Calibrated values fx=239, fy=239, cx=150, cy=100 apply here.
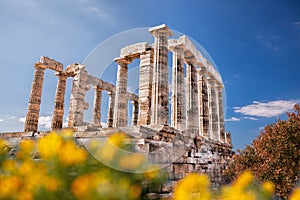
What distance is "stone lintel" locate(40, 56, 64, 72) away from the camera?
18844 mm

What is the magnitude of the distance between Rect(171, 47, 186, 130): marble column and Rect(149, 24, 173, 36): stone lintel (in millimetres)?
2260

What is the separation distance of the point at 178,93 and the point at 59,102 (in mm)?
10436

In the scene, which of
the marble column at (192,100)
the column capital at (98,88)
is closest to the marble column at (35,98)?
the column capital at (98,88)

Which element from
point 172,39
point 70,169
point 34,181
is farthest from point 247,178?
point 172,39

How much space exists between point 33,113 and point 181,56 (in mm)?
11993

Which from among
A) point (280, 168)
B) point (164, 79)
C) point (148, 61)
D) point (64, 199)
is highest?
point (148, 61)

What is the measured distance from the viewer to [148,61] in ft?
55.5

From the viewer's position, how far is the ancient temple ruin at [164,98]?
12820 millimetres

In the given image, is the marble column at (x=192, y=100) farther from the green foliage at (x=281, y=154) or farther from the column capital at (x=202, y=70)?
the green foliage at (x=281, y=154)

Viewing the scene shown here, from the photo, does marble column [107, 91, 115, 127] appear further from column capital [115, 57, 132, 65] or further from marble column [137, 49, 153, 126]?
marble column [137, 49, 153, 126]

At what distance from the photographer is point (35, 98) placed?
Answer: 18656 millimetres

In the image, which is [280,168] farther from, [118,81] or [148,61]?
[118,81]

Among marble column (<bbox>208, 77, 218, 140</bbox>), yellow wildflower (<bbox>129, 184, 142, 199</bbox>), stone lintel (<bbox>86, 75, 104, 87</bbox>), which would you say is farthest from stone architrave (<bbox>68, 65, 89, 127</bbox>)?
yellow wildflower (<bbox>129, 184, 142, 199</bbox>)

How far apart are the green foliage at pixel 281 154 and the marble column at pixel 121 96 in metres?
10.9
